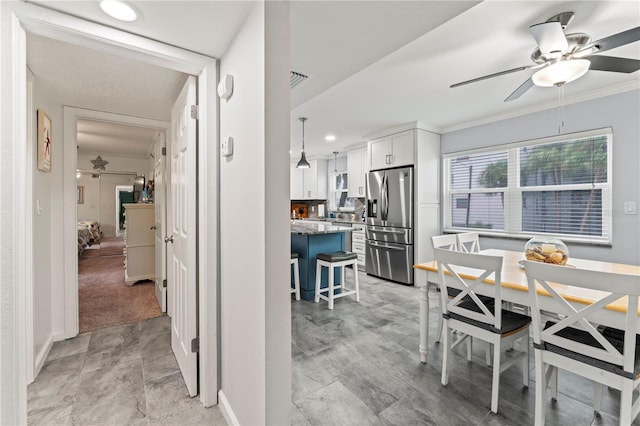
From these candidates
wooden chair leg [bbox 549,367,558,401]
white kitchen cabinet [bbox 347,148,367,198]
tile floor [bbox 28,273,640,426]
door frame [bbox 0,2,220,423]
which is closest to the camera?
door frame [bbox 0,2,220,423]

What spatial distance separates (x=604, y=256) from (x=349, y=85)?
10.5ft

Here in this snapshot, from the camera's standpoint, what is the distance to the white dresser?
409cm

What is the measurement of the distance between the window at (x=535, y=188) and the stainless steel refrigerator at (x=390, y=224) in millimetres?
711

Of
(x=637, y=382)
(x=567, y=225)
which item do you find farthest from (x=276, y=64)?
(x=567, y=225)

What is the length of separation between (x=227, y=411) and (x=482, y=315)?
1.64 metres

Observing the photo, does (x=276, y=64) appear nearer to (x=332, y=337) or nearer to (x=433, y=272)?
(x=433, y=272)

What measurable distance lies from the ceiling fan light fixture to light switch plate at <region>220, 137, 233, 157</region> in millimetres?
2111

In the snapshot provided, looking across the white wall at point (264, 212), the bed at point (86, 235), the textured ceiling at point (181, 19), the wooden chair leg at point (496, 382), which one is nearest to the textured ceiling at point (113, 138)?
the bed at point (86, 235)

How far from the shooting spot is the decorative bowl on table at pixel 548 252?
1.88m

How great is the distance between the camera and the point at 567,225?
3211 mm

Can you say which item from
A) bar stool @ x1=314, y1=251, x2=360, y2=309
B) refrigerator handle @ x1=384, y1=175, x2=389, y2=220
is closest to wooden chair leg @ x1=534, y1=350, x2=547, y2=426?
bar stool @ x1=314, y1=251, x2=360, y2=309

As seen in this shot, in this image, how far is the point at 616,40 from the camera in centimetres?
161

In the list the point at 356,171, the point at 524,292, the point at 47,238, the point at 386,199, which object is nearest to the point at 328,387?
the point at 524,292

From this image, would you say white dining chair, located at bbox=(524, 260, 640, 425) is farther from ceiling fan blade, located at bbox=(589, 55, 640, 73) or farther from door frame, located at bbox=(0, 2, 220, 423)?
door frame, located at bbox=(0, 2, 220, 423)
